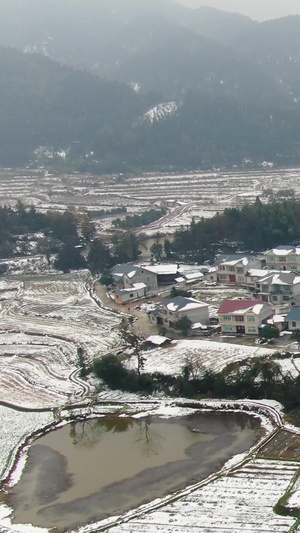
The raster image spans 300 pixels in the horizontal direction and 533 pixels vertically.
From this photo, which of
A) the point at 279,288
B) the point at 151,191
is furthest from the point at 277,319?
the point at 151,191

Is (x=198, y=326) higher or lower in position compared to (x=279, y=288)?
lower

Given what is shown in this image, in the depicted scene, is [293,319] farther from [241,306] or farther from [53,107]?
[53,107]

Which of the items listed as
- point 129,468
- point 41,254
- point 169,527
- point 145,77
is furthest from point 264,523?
point 145,77

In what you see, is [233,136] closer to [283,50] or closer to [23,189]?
[23,189]

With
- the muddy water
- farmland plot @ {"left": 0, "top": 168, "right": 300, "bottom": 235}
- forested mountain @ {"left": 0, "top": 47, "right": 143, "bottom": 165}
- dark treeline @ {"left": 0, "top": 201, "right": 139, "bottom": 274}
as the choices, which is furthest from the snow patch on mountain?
the muddy water

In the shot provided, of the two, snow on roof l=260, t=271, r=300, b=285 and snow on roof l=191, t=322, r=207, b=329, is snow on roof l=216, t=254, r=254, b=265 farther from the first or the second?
snow on roof l=191, t=322, r=207, b=329
